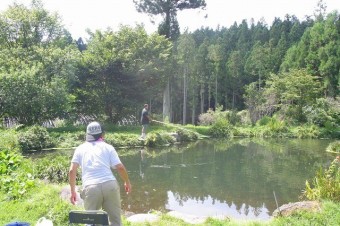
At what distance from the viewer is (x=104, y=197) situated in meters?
4.36

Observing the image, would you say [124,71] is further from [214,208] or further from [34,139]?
[214,208]

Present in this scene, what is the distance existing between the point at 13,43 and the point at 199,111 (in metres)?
26.4

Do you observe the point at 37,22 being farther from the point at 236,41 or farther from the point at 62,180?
the point at 236,41

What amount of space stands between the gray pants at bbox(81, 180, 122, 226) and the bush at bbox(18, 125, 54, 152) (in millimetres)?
12547

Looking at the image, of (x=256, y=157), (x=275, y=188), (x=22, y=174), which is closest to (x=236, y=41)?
(x=256, y=157)

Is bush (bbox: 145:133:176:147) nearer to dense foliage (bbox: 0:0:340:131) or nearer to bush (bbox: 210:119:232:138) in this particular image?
dense foliage (bbox: 0:0:340:131)

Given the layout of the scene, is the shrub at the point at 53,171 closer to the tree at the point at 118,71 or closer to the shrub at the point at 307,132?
the tree at the point at 118,71

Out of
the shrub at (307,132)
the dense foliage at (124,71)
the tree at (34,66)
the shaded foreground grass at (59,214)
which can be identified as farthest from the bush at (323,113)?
the shaded foreground grass at (59,214)

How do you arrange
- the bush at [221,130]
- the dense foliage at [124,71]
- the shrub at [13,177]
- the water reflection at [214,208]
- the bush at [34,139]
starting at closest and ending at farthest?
the shrub at [13,177]
the water reflection at [214,208]
the bush at [34,139]
the dense foliage at [124,71]
the bush at [221,130]

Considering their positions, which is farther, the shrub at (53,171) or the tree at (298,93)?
the tree at (298,93)

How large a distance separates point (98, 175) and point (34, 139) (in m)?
13.2

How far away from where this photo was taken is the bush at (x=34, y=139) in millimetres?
15886

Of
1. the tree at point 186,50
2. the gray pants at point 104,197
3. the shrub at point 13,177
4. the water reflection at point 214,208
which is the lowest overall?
the water reflection at point 214,208

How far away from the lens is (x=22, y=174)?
7.29 meters
